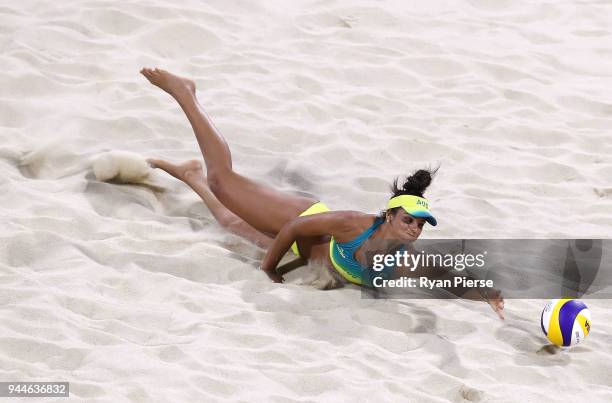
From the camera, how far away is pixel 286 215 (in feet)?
15.9

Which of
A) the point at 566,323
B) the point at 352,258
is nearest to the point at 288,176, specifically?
the point at 352,258

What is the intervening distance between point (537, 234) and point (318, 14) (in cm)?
292

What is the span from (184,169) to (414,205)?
146 cm

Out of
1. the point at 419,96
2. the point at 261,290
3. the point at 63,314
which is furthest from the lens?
the point at 419,96

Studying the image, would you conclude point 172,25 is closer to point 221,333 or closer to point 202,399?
point 221,333

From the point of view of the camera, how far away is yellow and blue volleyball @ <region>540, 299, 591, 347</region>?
4047mm

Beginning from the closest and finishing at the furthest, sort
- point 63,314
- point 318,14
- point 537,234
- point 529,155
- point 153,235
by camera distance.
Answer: point 63,314 < point 153,235 < point 537,234 < point 529,155 < point 318,14

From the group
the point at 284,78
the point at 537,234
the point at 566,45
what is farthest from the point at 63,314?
the point at 566,45

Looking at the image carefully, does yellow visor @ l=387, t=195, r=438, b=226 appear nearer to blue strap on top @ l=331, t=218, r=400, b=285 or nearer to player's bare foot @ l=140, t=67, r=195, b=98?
blue strap on top @ l=331, t=218, r=400, b=285

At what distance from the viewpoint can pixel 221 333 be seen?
392 cm

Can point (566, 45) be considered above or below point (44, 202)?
above

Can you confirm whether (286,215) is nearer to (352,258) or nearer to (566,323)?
(352,258)

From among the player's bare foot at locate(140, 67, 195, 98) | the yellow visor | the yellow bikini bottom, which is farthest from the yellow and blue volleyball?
the player's bare foot at locate(140, 67, 195, 98)

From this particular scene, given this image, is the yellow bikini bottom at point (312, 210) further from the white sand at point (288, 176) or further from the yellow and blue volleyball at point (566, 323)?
the yellow and blue volleyball at point (566, 323)
